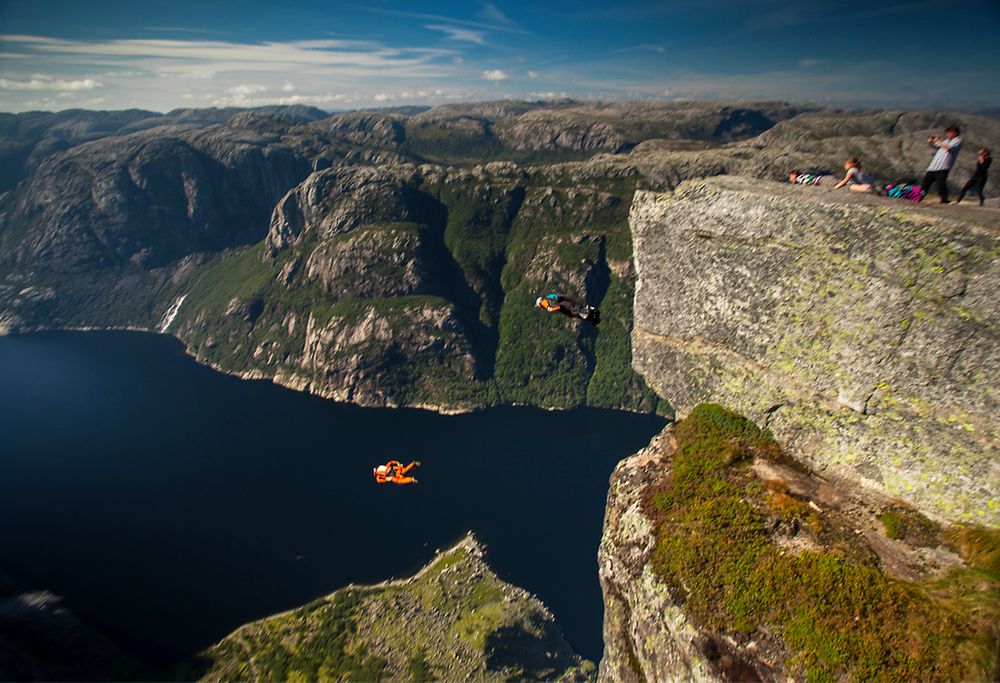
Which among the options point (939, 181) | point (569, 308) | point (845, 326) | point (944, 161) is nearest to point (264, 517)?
point (569, 308)

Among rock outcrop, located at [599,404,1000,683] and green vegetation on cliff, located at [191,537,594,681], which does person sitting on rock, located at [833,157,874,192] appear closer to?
rock outcrop, located at [599,404,1000,683]

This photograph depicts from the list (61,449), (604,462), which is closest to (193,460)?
(61,449)

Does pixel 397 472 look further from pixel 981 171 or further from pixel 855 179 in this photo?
pixel 981 171

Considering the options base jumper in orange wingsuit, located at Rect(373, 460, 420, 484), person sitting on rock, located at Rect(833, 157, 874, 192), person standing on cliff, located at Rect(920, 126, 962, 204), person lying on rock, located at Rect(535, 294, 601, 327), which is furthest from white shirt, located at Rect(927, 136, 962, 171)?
base jumper in orange wingsuit, located at Rect(373, 460, 420, 484)

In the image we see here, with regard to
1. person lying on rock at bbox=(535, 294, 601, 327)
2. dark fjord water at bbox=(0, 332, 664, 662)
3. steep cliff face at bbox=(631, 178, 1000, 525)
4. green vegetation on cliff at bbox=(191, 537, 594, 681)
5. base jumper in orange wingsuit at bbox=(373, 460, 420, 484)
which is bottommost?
dark fjord water at bbox=(0, 332, 664, 662)

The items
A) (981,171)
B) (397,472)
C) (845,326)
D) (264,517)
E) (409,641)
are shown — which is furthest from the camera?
(264,517)

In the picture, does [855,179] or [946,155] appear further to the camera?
[855,179]

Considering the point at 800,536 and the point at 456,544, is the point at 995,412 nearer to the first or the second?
the point at 800,536
